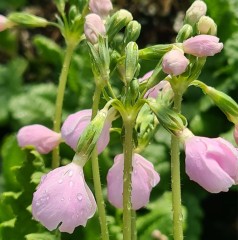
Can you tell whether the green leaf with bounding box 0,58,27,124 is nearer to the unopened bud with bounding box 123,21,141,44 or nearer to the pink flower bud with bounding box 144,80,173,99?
the pink flower bud with bounding box 144,80,173,99

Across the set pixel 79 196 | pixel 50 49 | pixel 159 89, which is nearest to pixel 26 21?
pixel 159 89

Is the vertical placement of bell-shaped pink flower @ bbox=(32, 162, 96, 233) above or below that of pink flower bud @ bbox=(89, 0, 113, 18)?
below

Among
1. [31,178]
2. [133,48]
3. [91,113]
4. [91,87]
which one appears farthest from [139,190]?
[91,87]

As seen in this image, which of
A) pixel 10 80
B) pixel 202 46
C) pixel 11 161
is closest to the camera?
pixel 202 46

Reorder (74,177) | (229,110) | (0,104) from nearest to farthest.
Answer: (74,177) → (229,110) → (0,104)

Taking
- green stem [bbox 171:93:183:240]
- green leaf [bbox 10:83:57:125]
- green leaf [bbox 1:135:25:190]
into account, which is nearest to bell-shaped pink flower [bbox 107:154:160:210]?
green stem [bbox 171:93:183:240]

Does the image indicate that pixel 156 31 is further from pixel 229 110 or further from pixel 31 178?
pixel 229 110

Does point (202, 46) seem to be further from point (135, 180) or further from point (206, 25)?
point (135, 180)
